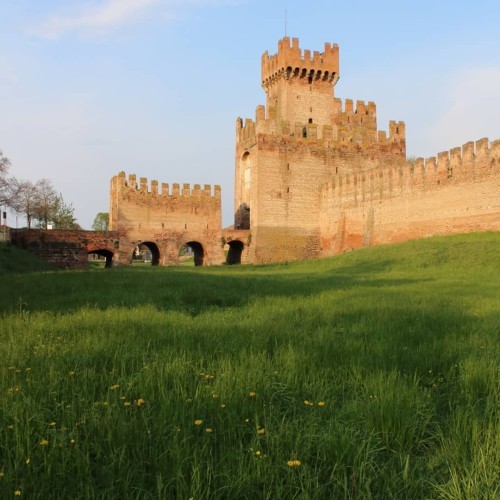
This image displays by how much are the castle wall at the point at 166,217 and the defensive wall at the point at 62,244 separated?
188cm

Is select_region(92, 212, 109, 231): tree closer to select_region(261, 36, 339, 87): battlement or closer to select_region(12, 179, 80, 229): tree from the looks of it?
select_region(12, 179, 80, 229): tree

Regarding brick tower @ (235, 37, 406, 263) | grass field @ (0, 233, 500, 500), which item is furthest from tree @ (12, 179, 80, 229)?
grass field @ (0, 233, 500, 500)

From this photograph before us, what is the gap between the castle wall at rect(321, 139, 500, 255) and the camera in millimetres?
22484

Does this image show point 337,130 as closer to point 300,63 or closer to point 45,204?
point 300,63

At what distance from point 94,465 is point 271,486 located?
2.81 feet

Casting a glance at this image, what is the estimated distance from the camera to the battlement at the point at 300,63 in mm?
36375

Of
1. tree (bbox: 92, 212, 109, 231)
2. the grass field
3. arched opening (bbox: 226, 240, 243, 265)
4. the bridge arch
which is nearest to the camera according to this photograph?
the grass field

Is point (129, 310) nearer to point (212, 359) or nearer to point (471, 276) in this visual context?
point (212, 359)

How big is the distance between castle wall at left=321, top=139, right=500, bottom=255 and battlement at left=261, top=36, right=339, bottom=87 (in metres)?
8.92

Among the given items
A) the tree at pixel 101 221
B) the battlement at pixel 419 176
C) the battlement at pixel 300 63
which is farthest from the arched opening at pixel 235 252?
the tree at pixel 101 221

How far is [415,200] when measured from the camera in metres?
26.5

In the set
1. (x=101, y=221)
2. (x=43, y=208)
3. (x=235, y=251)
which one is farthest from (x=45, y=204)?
(x=101, y=221)

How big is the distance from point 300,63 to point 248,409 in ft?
120

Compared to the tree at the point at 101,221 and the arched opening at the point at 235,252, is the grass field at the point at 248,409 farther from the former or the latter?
the tree at the point at 101,221
